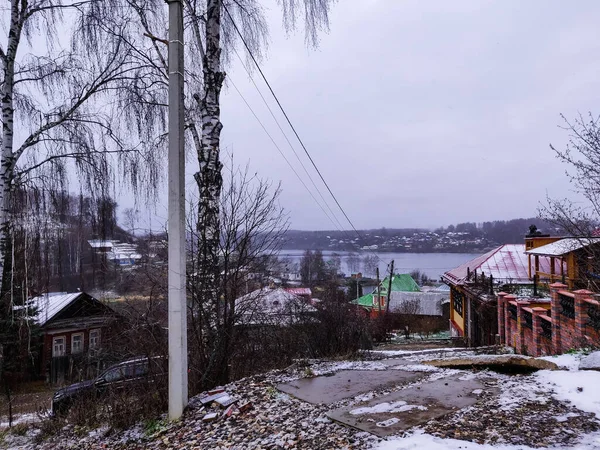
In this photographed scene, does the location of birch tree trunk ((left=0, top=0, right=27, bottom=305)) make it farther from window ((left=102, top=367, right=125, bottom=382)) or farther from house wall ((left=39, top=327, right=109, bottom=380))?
house wall ((left=39, top=327, right=109, bottom=380))

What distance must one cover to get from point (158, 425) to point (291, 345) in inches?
155

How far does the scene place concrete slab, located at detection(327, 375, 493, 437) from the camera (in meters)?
3.24

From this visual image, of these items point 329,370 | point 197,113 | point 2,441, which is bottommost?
point 2,441

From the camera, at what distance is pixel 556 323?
25.4ft

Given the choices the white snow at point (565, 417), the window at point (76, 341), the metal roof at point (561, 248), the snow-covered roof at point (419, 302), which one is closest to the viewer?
the white snow at point (565, 417)

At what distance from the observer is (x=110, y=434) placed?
440 cm

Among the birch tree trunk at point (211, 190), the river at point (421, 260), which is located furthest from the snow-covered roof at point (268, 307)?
the river at point (421, 260)

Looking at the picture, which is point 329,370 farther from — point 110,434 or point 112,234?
point 112,234

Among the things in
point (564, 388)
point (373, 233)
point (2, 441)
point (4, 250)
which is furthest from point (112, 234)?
point (373, 233)

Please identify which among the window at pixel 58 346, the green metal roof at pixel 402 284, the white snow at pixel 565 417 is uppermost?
the white snow at pixel 565 417

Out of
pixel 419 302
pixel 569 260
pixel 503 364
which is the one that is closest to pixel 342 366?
pixel 503 364

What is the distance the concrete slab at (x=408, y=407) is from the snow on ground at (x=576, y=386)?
0.63 metres

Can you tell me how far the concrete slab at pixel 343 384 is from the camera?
13.8 ft

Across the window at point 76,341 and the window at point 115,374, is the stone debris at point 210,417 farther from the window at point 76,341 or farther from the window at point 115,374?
the window at point 76,341
